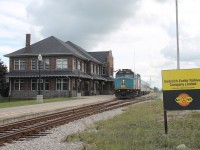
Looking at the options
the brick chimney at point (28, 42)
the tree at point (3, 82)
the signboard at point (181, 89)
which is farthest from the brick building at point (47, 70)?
the signboard at point (181, 89)

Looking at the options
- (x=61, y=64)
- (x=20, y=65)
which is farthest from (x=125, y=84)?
(x=20, y=65)

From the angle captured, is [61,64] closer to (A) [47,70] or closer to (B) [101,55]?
(A) [47,70]

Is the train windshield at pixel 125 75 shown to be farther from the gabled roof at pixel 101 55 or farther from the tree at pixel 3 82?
the gabled roof at pixel 101 55

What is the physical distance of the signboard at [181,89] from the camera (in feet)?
42.4

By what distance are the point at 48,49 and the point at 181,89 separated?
4838 cm

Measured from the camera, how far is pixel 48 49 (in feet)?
197

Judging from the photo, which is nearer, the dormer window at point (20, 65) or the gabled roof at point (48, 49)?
the gabled roof at point (48, 49)

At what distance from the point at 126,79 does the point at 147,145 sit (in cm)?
3737

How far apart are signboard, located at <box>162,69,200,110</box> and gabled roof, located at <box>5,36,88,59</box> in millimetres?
44751

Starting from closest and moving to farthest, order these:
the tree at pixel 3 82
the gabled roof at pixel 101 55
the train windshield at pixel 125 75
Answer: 1. the train windshield at pixel 125 75
2. the tree at pixel 3 82
3. the gabled roof at pixel 101 55

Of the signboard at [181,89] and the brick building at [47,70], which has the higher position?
the brick building at [47,70]

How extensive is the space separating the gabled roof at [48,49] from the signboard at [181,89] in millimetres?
44751

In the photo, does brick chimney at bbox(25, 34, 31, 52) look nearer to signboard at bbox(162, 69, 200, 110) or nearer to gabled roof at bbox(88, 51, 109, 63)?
gabled roof at bbox(88, 51, 109, 63)

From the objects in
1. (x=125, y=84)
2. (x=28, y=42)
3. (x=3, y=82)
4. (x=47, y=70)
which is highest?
(x=28, y=42)
